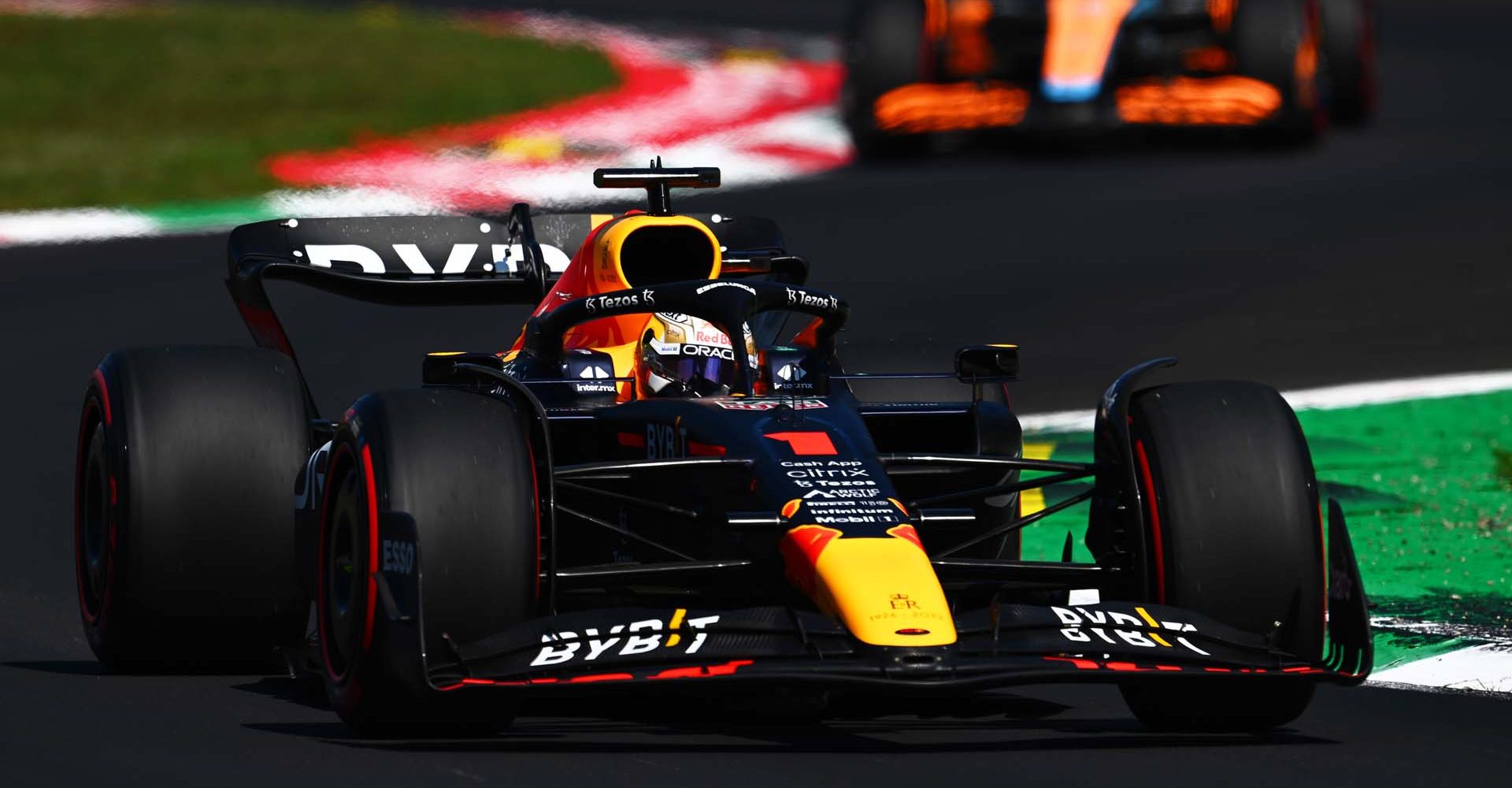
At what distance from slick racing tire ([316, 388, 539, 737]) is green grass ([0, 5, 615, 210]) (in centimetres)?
1337

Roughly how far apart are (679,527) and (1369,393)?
6.50 metres

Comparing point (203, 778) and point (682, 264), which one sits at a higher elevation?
point (682, 264)

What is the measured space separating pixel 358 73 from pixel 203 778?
20.4 m

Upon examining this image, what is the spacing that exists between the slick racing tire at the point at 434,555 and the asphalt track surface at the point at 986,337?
0.13 meters

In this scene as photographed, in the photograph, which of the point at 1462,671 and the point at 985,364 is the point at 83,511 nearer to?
the point at 985,364

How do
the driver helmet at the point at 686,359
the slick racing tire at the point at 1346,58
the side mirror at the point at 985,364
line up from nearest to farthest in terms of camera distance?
the driver helmet at the point at 686,359 → the side mirror at the point at 985,364 → the slick racing tire at the point at 1346,58

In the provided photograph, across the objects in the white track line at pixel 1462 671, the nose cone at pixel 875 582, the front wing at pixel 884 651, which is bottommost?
the white track line at pixel 1462 671

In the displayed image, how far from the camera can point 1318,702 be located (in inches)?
311

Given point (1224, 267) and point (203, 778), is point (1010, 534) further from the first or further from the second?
point (1224, 267)

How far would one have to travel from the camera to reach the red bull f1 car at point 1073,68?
67.0ft

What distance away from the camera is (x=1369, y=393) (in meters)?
13.5

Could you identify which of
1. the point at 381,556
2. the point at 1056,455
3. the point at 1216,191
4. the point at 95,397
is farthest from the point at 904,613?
the point at 1216,191

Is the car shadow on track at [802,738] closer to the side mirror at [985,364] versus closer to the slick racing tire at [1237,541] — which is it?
the slick racing tire at [1237,541]

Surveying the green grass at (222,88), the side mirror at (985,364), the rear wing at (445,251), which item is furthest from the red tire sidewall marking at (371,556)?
the green grass at (222,88)
